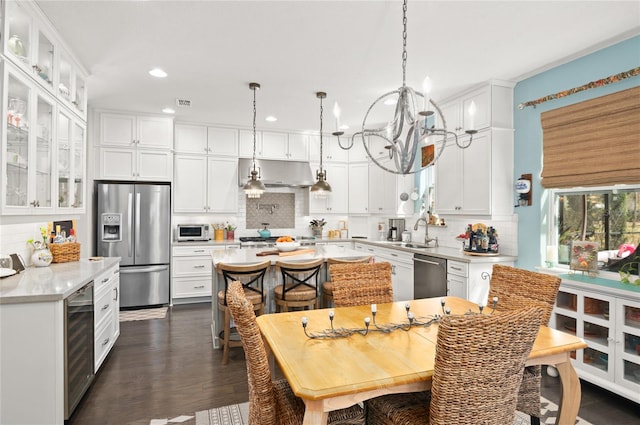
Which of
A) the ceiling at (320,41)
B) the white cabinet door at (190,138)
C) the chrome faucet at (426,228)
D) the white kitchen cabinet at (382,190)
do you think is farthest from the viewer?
the white kitchen cabinet at (382,190)

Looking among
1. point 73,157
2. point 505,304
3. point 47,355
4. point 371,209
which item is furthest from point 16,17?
point 371,209

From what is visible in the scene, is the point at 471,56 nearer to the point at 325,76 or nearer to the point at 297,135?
the point at 325,76

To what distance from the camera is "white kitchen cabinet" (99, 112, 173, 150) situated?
5000mm

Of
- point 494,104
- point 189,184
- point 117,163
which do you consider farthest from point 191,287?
point 494,104

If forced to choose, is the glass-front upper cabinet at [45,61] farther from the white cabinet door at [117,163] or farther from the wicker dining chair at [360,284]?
the wicker dining chair at [360,284]

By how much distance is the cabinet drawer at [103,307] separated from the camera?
9.29 feet

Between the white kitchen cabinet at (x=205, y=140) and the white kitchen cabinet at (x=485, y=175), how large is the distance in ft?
11.3

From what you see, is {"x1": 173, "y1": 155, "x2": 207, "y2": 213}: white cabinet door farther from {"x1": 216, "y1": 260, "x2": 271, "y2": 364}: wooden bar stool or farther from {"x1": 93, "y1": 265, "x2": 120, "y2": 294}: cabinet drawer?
{"x1": 216, "y1": 260, "x2": 271, "y2": 364}: wooden bar stool

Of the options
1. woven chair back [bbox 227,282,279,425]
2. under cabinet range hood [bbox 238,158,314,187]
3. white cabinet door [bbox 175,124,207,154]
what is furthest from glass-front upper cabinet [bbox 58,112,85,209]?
under cabinet range hood [bbox 238,158,314,187]

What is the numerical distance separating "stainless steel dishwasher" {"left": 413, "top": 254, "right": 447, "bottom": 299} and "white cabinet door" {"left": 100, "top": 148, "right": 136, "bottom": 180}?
4.15m

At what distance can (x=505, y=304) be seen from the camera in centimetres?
234

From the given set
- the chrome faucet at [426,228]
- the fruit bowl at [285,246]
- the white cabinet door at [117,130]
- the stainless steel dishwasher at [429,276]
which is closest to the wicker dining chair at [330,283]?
the fruit bowl at [285,246]

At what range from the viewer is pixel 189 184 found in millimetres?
5590

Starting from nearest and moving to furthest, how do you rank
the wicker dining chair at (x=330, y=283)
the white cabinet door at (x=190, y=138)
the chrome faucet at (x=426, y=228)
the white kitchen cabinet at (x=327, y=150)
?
the wicker dining chair at (x=330, y=283) → the chrome faucet at (x=426, y=228) → the white cabinet door at (x=190, y=138) → the white kitchen cabinet at (x=327, y=150)
